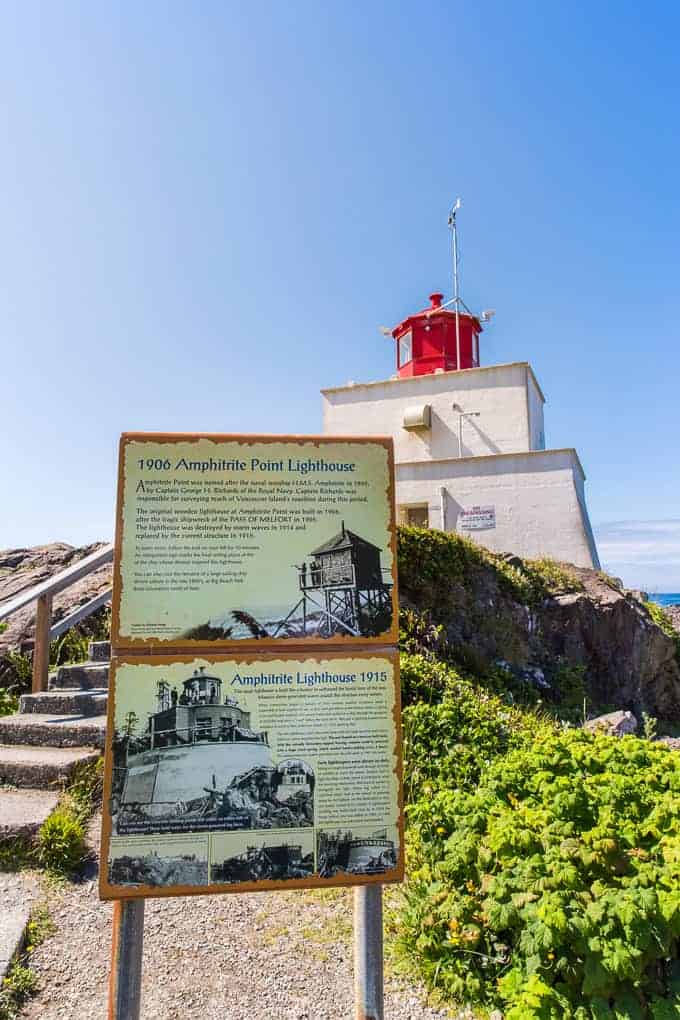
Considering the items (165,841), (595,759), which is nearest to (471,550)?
(595,759)

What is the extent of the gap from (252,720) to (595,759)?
2209 millimetres

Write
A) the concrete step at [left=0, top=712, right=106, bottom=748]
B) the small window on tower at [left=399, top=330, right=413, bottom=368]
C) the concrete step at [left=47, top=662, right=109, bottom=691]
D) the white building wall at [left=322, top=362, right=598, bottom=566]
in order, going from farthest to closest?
the small window on tower at [left=399, top=330, right=413, bottom=368], the white building wall at [left=322, top=362, right=598, bottom=566], the concrete step at [left=47, top=662, right=109, bottom=691], the concrete step at [left=0, top=712, right=106, bottom=748]

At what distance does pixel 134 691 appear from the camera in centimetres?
265

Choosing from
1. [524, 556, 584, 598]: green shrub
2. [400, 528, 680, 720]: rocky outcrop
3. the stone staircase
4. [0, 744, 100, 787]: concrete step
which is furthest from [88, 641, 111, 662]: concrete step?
[524, 556, 584, 598]: green shrub

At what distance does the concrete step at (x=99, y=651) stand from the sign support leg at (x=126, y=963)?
4.86 metres

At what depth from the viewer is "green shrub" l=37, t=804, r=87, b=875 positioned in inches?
164

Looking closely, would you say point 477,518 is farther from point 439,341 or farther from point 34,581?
point 34,581

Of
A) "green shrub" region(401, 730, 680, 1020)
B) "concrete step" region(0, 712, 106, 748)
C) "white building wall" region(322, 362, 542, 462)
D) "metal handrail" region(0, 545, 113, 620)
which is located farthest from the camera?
"white building wall" region(322, 362, 542, 462)

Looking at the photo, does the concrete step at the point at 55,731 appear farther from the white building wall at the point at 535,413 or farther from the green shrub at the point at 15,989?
the white building wall at the point at 535,413

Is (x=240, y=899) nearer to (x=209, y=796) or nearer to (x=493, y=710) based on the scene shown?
(x=209, y=796)

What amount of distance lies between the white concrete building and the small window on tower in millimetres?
1609

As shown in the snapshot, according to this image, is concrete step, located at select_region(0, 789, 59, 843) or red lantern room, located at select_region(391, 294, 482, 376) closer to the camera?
concrete step, located at select_region(0, 789, 59, 843)

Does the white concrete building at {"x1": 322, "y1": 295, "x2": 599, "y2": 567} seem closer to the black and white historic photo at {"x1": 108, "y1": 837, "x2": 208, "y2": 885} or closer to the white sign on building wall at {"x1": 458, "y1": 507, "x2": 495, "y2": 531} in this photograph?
the white sign on building wall at {"x1": 458, "y1": 507, "x2": 495, "y2": 531}

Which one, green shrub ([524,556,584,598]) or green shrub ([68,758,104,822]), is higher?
green shrub ([524,556,584,598])
